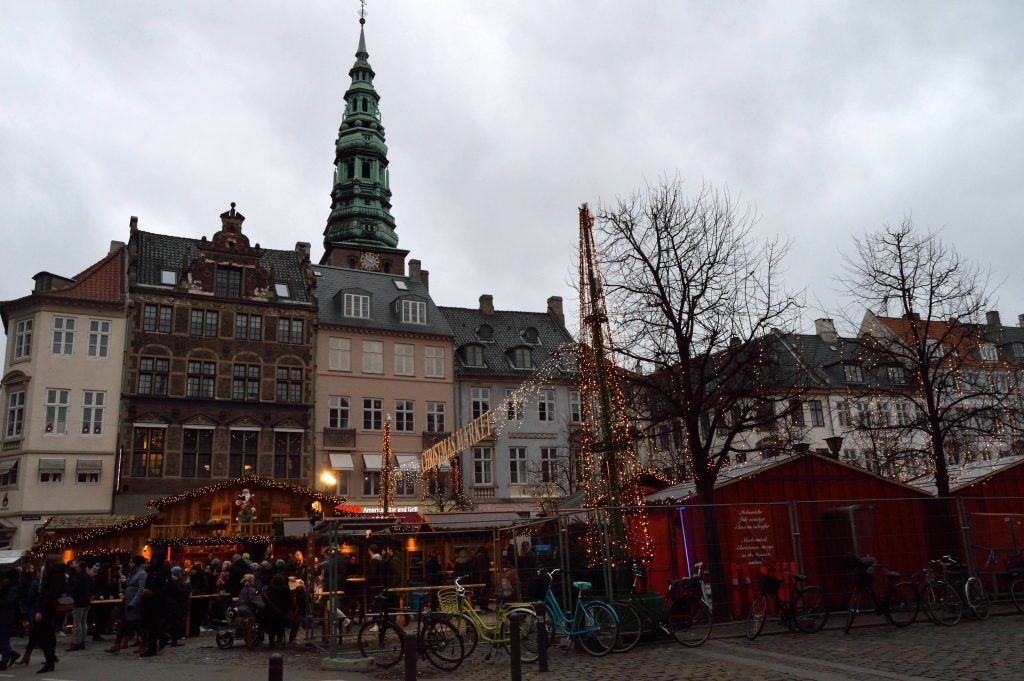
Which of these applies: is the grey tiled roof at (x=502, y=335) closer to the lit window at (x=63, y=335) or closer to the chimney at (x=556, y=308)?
the chimney at (x=556, y=308)

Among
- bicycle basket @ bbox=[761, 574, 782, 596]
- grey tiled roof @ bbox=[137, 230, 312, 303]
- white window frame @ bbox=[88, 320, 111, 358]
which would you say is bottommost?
bicycle basket @ bbox=[761, 574, 782, 596]

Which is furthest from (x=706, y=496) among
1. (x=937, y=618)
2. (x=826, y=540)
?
(x=937, y=618)

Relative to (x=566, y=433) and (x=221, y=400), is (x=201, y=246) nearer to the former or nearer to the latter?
(x=221, y=400)

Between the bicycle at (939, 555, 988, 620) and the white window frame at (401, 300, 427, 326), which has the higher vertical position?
the white window frame at (401, 300, 427, 326)

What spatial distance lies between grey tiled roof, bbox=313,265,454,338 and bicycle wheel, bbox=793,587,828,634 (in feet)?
92.5

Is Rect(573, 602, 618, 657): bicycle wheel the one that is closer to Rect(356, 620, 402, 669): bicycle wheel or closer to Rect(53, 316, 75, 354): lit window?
Rect(356, 620, 402, 669): bicycle wheel

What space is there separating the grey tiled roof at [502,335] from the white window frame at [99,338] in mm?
16279

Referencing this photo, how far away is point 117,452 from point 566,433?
827 inches

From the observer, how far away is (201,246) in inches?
1420

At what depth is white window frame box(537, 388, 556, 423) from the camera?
42.1 metres

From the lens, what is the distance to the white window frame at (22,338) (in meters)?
32.3

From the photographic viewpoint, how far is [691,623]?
41.1 feet

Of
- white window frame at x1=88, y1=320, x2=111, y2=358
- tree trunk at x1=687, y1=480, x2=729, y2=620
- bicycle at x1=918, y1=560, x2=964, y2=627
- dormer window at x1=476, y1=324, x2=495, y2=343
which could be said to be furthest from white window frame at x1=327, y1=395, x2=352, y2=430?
bicycle at x1=918, y1=560, x2=964, y2=627

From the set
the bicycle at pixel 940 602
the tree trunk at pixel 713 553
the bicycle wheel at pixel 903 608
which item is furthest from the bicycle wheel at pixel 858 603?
the tree trunk at pixel 713 553
